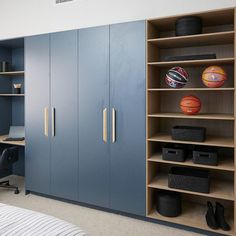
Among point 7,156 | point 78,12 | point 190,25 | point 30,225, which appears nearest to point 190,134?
point 190,25

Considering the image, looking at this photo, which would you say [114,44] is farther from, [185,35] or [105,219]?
[105,219]

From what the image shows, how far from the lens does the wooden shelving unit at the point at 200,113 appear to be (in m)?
2.31

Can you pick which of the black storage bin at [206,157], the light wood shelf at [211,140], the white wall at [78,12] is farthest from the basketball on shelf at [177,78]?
the white wall at [78,12]

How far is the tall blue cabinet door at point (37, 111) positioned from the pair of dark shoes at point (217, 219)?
75.8 inches

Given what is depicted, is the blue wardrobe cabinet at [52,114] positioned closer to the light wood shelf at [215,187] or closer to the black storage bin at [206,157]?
the light wood shelf at [215,187]

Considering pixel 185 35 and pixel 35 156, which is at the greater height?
pixel 185 35

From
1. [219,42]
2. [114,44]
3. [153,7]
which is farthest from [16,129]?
[219,42]

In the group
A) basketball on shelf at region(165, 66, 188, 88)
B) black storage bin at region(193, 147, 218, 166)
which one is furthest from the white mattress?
basketball on shelf at region(165, 66, 188, 88)

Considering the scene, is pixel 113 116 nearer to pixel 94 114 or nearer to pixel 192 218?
pixel 94 114

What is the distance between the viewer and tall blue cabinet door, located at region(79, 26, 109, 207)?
103 inches

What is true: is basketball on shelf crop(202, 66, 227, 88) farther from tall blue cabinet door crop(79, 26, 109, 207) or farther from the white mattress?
the white mattress

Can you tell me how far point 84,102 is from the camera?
2.74 m

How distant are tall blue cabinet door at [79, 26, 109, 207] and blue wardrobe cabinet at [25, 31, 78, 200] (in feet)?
0.34

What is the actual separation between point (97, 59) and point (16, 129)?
73.1 inches
